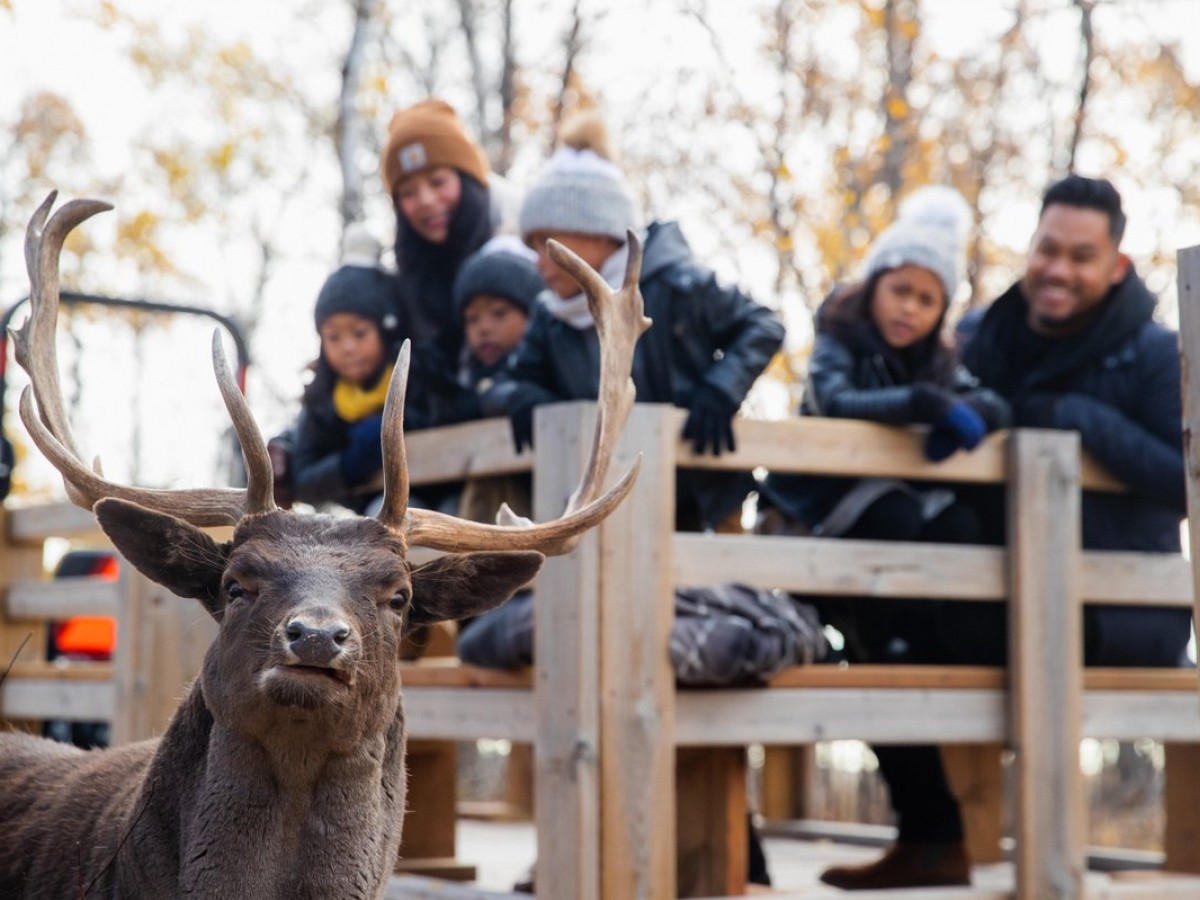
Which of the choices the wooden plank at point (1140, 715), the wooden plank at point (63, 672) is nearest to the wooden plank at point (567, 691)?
the wooden plank at point (1140, 715)

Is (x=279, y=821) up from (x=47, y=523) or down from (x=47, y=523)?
down

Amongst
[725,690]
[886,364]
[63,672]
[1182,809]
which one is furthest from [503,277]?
[1182,809]

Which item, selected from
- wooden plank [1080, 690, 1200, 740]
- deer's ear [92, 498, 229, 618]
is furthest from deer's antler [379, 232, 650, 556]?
wooden plank [1080, 690, 1200, 740]

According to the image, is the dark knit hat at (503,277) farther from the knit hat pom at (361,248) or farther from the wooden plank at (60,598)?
the wooden plank at (60,598)

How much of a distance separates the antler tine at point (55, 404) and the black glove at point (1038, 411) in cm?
331

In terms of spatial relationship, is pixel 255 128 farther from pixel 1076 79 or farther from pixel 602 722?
pixel 602 722

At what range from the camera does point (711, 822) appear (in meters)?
5.49

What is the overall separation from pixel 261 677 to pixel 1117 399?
3749 millimetres

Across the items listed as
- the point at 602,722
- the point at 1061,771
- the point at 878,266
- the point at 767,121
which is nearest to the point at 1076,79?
A: the point at 767,121

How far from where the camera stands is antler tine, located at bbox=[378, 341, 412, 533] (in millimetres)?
3521

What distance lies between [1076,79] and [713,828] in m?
8.55

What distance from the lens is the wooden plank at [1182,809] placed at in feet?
20.6

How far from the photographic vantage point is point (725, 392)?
199 inches

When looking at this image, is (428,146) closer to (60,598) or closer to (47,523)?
(47,523)
